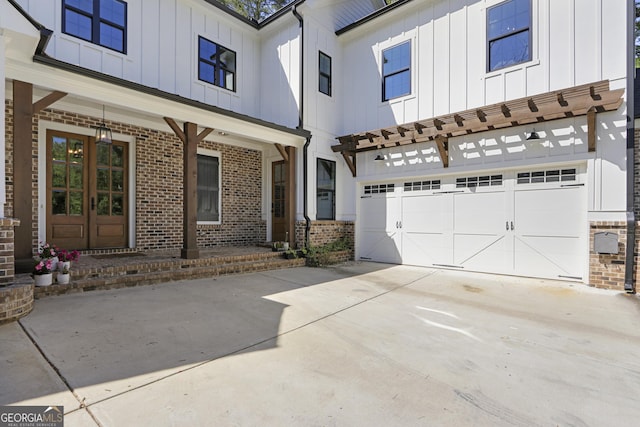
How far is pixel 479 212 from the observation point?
22.9ft

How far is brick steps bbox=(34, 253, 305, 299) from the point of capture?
459 cm

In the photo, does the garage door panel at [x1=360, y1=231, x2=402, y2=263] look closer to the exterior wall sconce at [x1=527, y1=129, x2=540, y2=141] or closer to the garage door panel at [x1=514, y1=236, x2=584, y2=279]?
the garage door panel at [x1=514, y1=236, x2=584, y2=279]

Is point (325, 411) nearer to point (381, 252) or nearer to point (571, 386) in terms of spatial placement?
point (571, 386)

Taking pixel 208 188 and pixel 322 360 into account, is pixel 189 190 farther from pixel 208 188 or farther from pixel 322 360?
pixel 322 360

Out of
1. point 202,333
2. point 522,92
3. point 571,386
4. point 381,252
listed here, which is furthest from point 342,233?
point 571,386

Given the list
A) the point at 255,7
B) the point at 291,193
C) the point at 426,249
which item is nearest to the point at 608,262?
the point at 426,249

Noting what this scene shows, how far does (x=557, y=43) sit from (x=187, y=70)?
783 cm

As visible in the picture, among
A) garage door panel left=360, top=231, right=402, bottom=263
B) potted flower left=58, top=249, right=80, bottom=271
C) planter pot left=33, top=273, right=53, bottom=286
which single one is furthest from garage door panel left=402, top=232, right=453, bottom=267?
planter pot left=33, top=273, right=53, bottom=286

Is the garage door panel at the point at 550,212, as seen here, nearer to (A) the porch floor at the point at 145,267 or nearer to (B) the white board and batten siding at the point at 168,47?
(A) the porch floor at the point at 145,267

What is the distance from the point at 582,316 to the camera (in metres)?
4.12

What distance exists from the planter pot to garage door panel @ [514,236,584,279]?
26.1ft

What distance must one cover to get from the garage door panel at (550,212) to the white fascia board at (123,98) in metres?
5.56

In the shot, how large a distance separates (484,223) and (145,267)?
6717 mm

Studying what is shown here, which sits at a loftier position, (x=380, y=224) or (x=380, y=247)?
(x=380, y=224)
